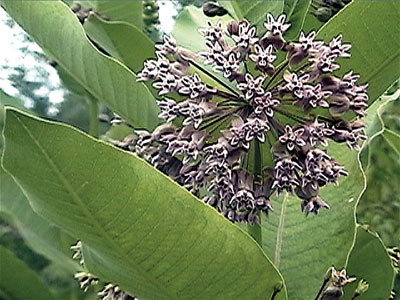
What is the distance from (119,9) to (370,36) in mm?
406

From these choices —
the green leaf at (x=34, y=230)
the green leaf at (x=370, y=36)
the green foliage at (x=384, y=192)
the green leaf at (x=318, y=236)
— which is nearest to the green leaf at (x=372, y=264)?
the green leaf at (x=318, y=236)

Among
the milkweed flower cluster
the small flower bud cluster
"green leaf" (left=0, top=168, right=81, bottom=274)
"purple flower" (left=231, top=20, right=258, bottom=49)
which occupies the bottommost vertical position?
"green leaf" (left=0, top=168, right=81, bottom=274)

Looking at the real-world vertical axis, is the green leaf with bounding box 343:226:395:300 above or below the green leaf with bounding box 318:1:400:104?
below

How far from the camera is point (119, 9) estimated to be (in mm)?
1000

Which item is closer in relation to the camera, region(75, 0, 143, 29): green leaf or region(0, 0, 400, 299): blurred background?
region(75, 0, 143, 29): green leaf

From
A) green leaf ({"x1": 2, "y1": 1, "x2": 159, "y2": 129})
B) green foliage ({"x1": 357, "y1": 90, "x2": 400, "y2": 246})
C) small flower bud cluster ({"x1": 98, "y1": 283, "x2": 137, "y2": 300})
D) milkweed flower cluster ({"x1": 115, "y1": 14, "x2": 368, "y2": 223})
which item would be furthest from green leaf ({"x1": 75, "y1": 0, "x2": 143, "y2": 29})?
green foliage ({"x1": 357, "y1": 90, "x2": 400, "y2": 246})

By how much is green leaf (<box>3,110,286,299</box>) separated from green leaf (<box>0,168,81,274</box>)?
43cm

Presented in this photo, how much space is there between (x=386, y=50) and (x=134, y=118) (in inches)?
11.5

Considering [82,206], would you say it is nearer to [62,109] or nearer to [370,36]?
[370,36]

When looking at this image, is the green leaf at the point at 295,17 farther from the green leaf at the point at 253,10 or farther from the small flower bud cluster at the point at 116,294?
the small flower bud cluster at the point at 116,294

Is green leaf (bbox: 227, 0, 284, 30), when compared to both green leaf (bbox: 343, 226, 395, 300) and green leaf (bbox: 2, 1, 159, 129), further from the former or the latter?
green leaf (bbox: 343, 226, 395, 300)

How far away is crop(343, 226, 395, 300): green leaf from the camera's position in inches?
32.5

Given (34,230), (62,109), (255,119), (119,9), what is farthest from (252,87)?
(62,109)

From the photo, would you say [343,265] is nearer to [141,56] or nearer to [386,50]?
[386,50]
